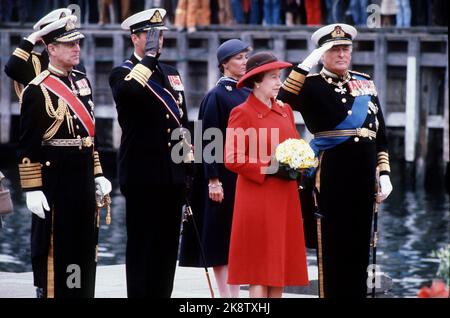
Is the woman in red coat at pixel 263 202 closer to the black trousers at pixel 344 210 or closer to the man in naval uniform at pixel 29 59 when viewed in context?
the black trousers at pixel 344 210

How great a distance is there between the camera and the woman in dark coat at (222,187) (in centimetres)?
1358

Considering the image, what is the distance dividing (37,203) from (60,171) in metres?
0.34

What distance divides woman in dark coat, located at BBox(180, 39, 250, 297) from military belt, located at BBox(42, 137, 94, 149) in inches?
57.7

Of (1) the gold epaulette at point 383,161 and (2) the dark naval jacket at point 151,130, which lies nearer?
(2) the dark naval jacket at point 151,130

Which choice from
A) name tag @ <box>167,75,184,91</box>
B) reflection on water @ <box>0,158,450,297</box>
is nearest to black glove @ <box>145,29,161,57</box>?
name tag @ <box>167,75,184,91</box>

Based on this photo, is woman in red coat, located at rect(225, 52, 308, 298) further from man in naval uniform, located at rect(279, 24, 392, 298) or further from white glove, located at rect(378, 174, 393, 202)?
white glove, located at rect(378, 174, 393, 202)

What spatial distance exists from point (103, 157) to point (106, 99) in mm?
1169

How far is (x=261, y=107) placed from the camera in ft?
39.6

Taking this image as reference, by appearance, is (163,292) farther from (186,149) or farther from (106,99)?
(106,99)

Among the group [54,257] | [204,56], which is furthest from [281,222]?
[204,56]

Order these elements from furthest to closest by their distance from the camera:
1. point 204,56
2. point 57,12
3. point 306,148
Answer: point 204,56 → point 57,12 → point 306,148

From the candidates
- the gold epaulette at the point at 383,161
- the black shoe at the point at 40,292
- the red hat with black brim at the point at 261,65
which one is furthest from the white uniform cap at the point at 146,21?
the black shoe at the point at 40,292

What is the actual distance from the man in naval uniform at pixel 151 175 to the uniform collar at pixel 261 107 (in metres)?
0.69

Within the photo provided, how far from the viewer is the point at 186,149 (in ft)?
41.6
